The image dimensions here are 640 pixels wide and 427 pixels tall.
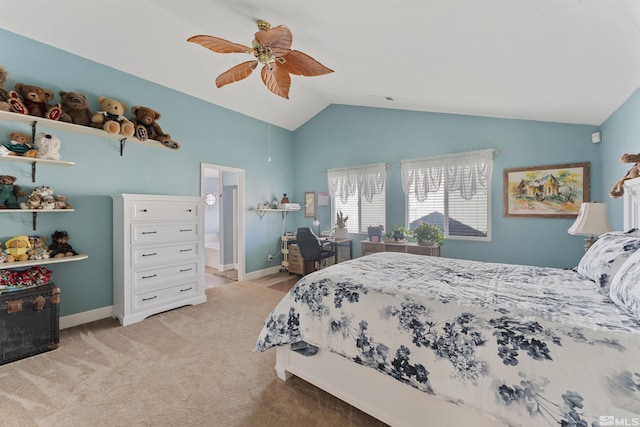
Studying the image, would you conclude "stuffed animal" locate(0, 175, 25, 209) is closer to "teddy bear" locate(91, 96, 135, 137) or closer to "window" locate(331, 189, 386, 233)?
"teddy bear" locate(91, 96, 135, 137)

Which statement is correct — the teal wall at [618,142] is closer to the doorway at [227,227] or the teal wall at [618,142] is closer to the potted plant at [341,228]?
the potted plant at [341,228]

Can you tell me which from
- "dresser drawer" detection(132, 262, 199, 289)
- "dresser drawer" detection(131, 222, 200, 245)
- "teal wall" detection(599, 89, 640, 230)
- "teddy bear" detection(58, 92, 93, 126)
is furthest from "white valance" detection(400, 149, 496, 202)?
"teddy bear" detection(58, 92, 93, 126)

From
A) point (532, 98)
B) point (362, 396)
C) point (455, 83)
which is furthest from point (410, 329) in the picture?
point (532, 98)

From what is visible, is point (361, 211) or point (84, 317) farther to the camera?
point (361, 211)

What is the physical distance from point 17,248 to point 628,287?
4.39 meters

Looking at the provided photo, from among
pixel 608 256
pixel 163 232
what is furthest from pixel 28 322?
pixel 608 256

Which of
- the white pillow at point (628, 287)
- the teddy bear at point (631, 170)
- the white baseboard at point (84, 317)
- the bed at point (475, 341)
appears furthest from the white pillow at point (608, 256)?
the white baseboard at point (84, 317)

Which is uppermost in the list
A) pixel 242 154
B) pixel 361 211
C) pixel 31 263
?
pixel 242 154

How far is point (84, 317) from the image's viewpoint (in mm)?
2988

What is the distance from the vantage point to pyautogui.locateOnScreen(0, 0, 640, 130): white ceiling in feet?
5.05

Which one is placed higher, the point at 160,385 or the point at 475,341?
the point at 475,341

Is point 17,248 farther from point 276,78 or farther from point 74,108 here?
point 276,78

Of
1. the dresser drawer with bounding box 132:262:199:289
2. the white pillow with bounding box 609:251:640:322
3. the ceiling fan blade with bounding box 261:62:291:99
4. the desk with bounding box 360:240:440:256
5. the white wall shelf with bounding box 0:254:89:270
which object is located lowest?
the dresser drawer with bounding box 132:262:199:289

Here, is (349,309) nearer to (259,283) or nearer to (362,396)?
(362,396)
